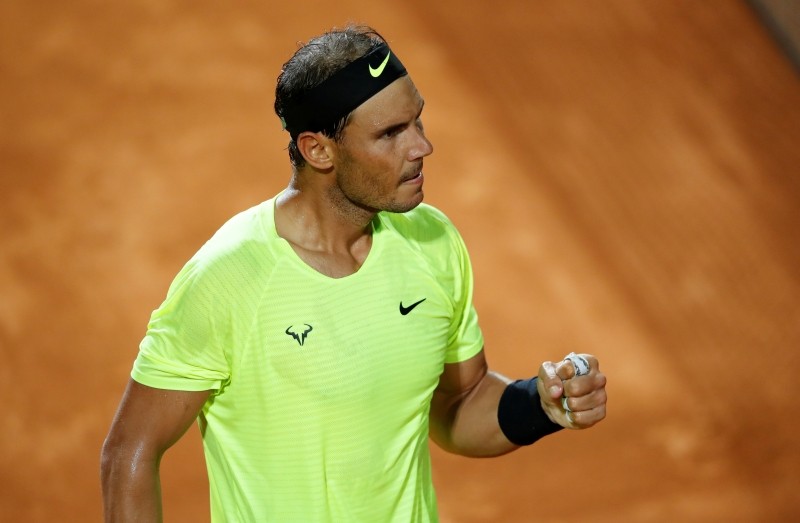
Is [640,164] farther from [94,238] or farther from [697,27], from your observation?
[94,238]

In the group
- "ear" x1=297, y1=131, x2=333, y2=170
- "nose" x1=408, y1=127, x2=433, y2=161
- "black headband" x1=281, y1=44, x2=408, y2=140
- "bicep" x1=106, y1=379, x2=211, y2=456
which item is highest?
"black headband" x1=281, y1=44, x2=408, y2=140

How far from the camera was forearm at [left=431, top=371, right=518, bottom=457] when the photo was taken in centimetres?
305

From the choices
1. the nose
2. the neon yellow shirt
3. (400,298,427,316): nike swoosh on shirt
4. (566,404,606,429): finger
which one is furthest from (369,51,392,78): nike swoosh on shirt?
(566,404,606,429): finger

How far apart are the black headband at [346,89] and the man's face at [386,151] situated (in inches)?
0.9

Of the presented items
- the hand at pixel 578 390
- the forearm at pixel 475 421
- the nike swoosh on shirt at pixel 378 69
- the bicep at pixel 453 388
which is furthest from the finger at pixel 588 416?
the nike swoosh on shirt at pixel 378 69

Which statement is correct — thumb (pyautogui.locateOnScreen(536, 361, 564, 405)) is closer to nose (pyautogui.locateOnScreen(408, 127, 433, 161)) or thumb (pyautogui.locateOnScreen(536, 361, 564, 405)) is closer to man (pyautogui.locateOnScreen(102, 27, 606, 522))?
man (pyautogui.locateOnScreen(102, 27, 606, 522))

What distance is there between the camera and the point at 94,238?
6117 millimetres

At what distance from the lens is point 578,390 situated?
2.71 meters

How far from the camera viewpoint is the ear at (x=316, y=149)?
110 inches

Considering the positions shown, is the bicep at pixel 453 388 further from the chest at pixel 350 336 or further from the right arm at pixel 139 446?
the right arm at pixel 139 446

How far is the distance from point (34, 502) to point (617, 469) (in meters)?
2.73

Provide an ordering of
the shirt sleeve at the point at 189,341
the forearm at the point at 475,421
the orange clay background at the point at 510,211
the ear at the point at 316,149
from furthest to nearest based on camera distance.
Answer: the orange clay background at the point at 510,211 < the forearm at the point at 475,421 < the ear at the point at 316,149 < the shirt sleeve at the point at 189,341

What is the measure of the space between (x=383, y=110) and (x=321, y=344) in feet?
1.89

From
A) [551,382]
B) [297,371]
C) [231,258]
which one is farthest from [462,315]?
[231,258]
